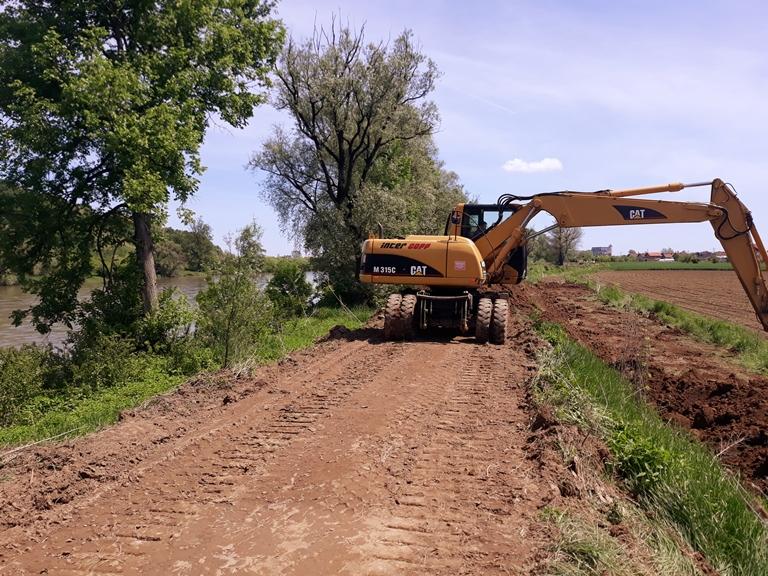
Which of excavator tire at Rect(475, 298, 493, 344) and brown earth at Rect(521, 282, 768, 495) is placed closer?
brown earth at Rect(521, 282, 768, 495)

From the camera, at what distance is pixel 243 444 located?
6699 millimetres

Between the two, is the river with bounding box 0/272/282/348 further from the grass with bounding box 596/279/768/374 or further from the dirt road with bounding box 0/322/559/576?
the grass with bounding box 596/279/768/374

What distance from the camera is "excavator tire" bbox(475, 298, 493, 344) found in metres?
13.8

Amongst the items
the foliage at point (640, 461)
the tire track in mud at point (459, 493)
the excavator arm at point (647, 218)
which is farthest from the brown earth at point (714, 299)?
the tire track in mud at point (459, 493)

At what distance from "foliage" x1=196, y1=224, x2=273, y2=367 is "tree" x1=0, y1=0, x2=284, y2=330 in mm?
4218

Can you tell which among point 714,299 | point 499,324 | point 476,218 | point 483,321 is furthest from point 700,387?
point 714,299

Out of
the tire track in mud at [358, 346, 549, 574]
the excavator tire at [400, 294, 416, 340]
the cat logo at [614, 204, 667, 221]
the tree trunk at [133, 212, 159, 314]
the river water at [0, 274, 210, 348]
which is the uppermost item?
the cat logo at [614, 204, 667, 221]

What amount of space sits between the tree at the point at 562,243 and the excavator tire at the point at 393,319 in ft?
268

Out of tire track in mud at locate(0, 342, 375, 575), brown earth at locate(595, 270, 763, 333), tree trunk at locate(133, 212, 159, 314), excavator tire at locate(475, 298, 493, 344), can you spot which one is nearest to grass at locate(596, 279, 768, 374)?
brown earth at locate(595, 270, 763, 333)

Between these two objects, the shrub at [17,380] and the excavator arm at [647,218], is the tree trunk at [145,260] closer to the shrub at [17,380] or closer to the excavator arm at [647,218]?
the shrub at [17,380]

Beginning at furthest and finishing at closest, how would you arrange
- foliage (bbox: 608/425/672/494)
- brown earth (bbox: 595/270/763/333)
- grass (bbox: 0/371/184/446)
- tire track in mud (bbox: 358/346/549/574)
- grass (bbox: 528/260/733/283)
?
1. grass (bbox: 528/260/733/283)
2. brown earth (bbox: 595/270/763/333)
3. grass (bbox: 0/371/184/446)
4. foliage (bbox: 608/425/672/494)
5. tire track in mud (bbox: 358/346/549/574)

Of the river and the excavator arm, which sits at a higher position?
the excavator arm

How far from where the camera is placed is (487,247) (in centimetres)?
1533

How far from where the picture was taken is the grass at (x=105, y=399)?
8.79 meters
